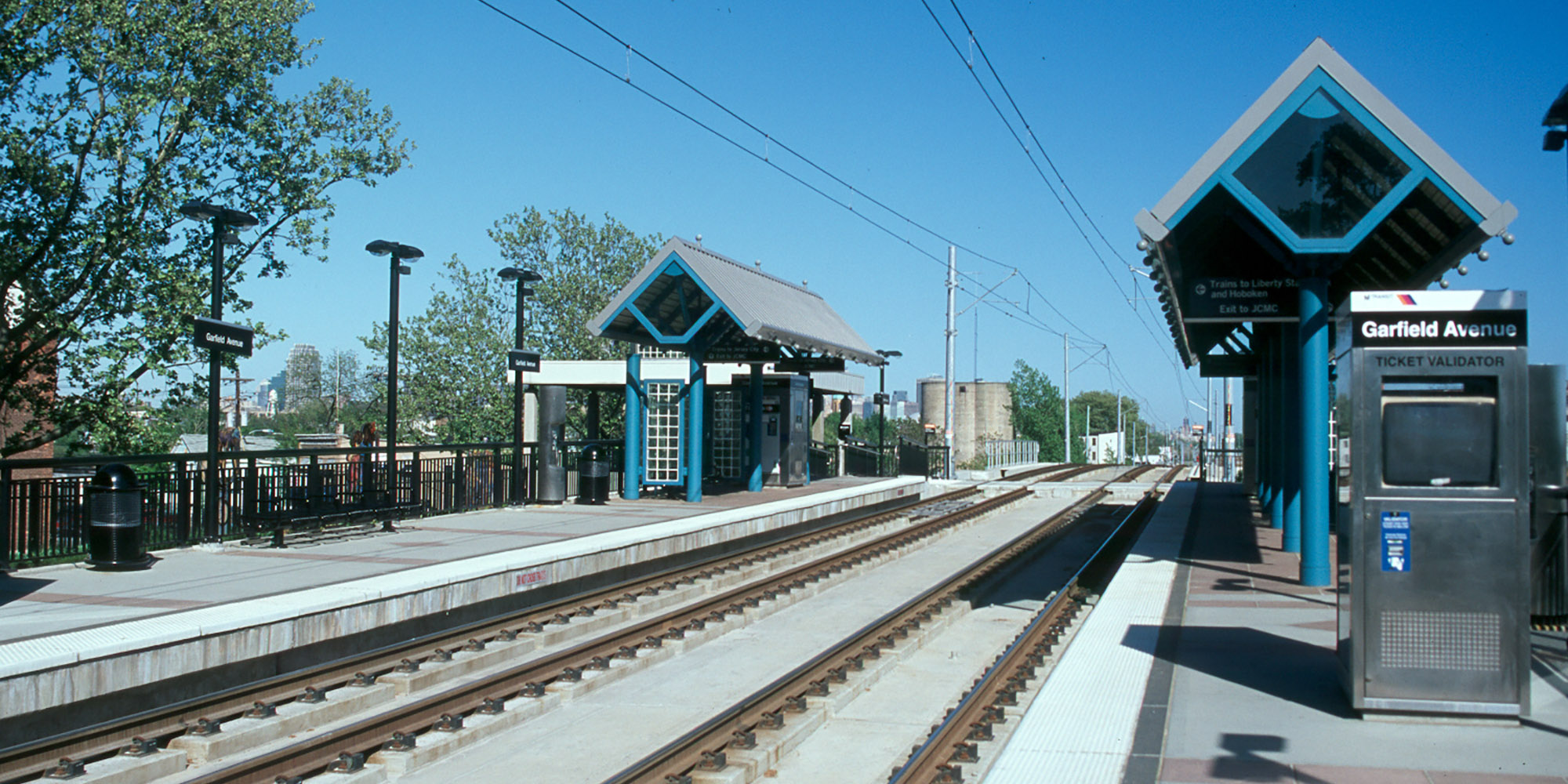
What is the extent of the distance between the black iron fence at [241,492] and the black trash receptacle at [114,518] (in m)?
0.26

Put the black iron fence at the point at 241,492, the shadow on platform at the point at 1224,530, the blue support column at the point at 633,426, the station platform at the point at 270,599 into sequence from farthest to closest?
the blue support column at the point at 633,426 < the shadow on platform at the point at 1224,530 < the black iron fence at the point at 241,492 < the station platform at the point at 270,599

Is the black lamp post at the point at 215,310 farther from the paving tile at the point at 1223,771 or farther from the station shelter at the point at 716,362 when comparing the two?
the paving tile at the point at 1223,771

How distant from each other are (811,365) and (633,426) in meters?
6.04

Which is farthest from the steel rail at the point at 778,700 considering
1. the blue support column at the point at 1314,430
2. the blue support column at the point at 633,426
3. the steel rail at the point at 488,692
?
the blue support column at the point at 633,426

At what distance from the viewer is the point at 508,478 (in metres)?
20.2

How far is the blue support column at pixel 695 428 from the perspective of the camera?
21.4m

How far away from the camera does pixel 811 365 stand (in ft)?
88.1

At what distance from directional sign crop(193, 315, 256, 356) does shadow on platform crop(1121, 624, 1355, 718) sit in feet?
33.5

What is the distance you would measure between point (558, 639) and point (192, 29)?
40.1ft

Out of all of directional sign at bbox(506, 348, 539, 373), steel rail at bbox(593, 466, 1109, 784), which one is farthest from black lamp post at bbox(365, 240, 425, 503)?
steel rail at bbox(593, 466, 1109, 784)

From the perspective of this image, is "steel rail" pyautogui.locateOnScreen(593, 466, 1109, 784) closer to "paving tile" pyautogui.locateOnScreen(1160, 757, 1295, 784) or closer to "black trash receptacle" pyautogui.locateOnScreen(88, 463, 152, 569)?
"paving tile" pyautogui.locateOnScreen(1160, 757, 1295, 784)

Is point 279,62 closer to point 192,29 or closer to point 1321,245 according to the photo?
point 192,29

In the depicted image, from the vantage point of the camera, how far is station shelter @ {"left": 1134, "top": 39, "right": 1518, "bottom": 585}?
1070cm

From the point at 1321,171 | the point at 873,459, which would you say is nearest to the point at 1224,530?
the point at 1321,171
